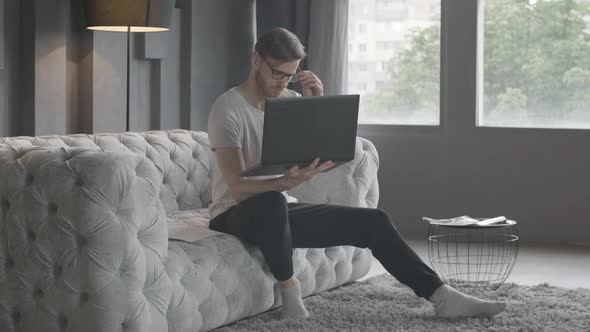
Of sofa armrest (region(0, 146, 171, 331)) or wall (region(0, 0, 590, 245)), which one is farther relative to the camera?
wall (region(0, 0, 590, 245))

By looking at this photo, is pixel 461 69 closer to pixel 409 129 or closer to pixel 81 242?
pixel 409 129

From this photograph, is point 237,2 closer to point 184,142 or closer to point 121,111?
point 121,111

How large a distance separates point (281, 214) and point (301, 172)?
0.59 feet

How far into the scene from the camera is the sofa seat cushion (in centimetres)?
310

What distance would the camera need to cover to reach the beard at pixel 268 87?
3508 mm

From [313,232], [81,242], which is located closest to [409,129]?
[313,232]

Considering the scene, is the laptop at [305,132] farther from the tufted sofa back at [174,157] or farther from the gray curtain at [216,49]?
the gray curtain at [216,49]

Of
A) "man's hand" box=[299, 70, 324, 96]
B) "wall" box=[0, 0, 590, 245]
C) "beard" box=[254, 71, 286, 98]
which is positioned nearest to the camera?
"beard" box=[254, 71, 286, 98]

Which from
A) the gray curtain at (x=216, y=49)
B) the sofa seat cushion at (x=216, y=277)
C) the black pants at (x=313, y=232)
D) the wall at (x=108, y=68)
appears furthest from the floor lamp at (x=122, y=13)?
the black pants at (x=313, y=232)

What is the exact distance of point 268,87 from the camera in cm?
352

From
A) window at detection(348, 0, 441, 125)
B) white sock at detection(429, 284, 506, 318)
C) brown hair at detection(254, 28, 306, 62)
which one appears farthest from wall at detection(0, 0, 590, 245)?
white sock at detection(429, 284, 506, 318)

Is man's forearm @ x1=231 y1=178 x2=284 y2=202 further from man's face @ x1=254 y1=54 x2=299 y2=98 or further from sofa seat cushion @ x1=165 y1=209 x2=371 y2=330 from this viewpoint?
man's face @ x1=254 y1=54 x2=299 y2=98

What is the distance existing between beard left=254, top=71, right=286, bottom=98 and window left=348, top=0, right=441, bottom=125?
9.52ft

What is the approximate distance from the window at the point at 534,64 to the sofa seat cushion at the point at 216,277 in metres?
2.67
